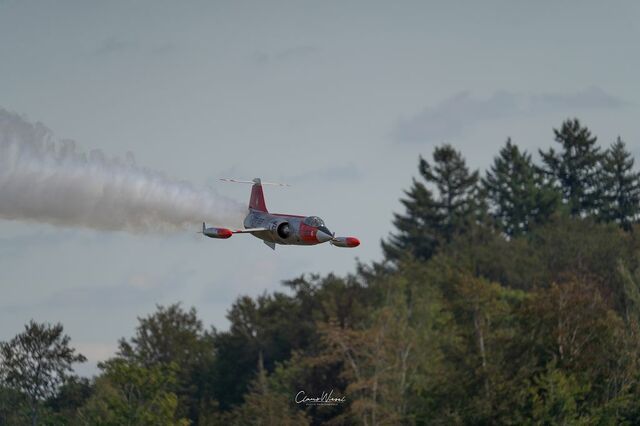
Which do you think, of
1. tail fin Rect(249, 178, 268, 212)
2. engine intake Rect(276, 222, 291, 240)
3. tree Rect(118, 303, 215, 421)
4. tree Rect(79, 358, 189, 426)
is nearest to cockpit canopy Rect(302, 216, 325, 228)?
engine intake Rect(276, 222, 291, 240)

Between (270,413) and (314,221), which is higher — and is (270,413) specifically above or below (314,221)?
above

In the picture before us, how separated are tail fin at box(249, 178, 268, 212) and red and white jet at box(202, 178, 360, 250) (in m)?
1.18

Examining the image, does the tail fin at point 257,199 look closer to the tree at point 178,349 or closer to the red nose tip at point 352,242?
the red nose tip at point 352,242

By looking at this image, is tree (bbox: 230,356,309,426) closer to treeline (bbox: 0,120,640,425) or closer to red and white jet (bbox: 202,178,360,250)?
treeline (bbox: 0,120,640,425)

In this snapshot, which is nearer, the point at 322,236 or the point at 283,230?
the point at 322,236

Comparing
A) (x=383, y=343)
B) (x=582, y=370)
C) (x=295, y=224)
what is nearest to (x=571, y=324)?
(x=582, y=370)

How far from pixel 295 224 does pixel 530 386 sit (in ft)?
207

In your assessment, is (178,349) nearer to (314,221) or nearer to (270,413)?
(270,413)

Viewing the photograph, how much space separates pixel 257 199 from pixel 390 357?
75576mm

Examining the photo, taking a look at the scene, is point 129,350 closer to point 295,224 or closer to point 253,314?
point 253,314

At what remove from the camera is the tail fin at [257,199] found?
193 feet

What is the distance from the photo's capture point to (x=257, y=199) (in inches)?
2325

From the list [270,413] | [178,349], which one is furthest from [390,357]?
[178,349]

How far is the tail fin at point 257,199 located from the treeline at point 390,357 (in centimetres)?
3170
